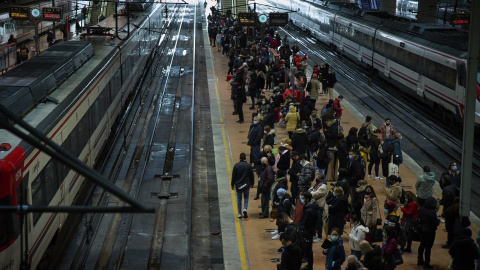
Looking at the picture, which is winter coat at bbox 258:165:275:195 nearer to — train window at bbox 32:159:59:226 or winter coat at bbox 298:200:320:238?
winter coat at bbox 298:200:320:238

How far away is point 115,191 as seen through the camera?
5605 millimetres

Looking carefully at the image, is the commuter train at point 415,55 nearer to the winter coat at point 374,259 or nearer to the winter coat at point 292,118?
the winter coat at point 292,118

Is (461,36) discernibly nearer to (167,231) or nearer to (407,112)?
(407,112)

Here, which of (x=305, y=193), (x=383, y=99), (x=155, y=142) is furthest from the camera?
(x=383, y=99)

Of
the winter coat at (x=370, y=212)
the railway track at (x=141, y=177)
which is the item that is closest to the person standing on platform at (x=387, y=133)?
the winter coat at (x=370, y=212)

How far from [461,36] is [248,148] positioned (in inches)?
436

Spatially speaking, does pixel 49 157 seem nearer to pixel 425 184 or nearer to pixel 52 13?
pixel 425 184

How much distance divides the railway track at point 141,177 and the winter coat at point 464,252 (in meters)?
5.50

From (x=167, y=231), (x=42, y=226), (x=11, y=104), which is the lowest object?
(x=167, y=231)

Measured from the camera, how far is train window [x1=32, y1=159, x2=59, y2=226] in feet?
40.3

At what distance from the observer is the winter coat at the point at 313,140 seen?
19734 mm

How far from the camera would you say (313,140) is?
19844 millimetres

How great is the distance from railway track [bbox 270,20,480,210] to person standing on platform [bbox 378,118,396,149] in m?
2.69

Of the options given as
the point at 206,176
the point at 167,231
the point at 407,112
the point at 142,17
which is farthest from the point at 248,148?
the point at 142,17
